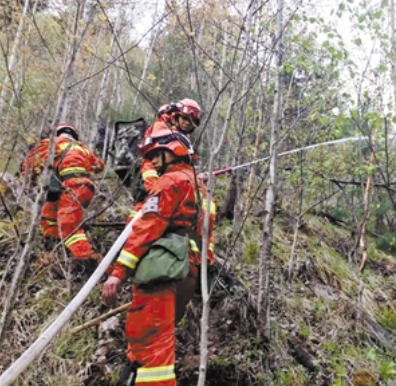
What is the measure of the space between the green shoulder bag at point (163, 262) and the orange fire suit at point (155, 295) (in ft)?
0.19

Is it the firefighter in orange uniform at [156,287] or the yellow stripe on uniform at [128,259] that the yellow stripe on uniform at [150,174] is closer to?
the firefighter in orange uniform at [156,287]

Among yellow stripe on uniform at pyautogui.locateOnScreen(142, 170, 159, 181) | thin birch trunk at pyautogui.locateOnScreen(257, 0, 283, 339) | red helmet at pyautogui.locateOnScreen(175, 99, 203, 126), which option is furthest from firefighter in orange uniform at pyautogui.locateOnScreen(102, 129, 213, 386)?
thin birch trunk at pyautogui.locateOnScreen(257, 0, 283, 339)

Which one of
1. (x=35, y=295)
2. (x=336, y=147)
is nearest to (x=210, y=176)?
(x=35, y=295)

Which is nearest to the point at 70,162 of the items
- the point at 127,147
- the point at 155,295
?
the point at 127,147

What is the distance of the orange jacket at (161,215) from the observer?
9.52 ft

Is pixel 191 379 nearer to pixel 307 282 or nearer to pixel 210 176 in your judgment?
pixel 210 176

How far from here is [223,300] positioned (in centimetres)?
440

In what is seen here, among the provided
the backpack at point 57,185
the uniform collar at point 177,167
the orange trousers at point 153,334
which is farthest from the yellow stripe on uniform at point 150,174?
the orange trousers at point 153,334

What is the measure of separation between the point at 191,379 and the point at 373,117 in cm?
294

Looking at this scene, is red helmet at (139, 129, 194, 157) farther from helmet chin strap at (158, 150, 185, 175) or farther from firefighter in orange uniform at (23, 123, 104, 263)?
firefighter in orange uniform at (23, 123, 104, 263)

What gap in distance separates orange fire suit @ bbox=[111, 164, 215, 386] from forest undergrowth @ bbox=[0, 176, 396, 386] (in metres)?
0.76

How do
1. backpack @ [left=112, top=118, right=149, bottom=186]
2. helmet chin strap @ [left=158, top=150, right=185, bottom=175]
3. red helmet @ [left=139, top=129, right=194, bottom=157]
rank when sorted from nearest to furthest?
1. red helmet @ [left=139, top=129, right=194, bottom=157]
2. helmet chin strap @ [left=158, top=150, right=185, bottom=175]
3. backpack @ [left=112, top=118, right=149, bottom=186]

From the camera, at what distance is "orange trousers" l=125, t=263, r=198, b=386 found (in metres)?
2.74

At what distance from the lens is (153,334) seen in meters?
2.83
